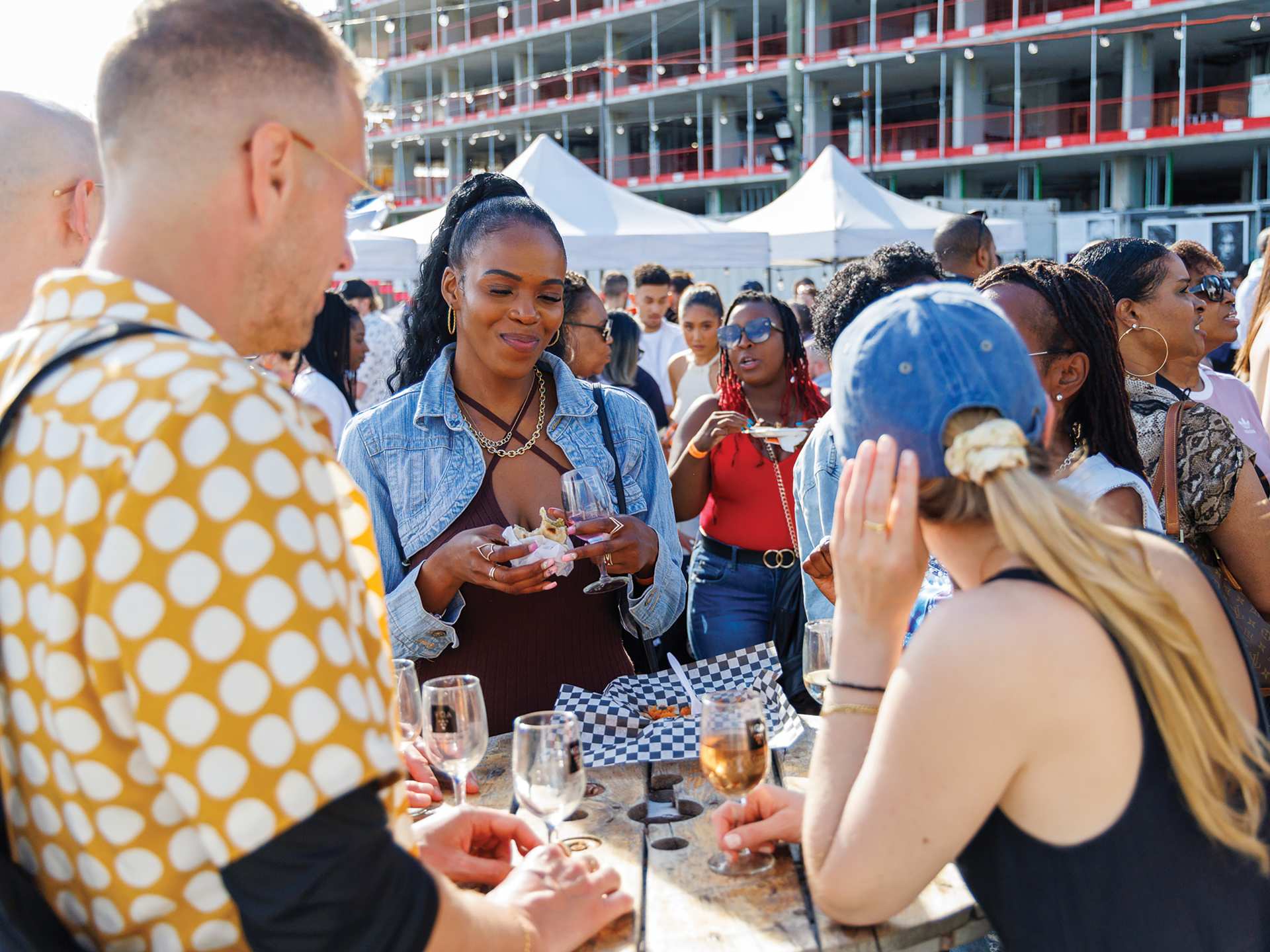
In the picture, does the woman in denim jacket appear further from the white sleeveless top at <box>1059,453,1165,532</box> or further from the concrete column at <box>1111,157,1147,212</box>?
the concrete column at <box>1111,157,1147,212</box>

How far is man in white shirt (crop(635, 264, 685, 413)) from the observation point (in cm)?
935

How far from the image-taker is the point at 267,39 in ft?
4.12

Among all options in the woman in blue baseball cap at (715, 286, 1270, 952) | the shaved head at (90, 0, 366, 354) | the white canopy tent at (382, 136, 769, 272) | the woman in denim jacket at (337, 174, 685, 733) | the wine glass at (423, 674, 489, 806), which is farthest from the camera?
the white canopy tent at (382, 136, 769, 272)

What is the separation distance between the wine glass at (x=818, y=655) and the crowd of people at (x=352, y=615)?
11.2 inches

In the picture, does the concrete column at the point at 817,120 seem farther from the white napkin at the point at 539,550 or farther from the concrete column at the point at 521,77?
the white napkin at the point at 539,550

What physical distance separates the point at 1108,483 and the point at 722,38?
135 ft

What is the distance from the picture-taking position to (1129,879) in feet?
5.07

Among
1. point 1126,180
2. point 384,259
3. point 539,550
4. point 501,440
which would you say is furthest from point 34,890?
point 1126,180

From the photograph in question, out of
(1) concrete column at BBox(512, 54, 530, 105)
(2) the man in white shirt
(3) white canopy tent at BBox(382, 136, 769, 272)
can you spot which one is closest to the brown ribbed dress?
(2) the man in white shirt

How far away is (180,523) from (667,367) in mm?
7863

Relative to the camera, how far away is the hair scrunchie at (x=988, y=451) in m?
1.54

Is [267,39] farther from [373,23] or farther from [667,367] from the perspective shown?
[373,23]

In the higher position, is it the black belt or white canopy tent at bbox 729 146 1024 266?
white canopy tent at bbox 729 146 1024 266

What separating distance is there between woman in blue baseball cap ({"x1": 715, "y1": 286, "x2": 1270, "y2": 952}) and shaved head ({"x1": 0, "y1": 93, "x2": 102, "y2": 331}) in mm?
1941
